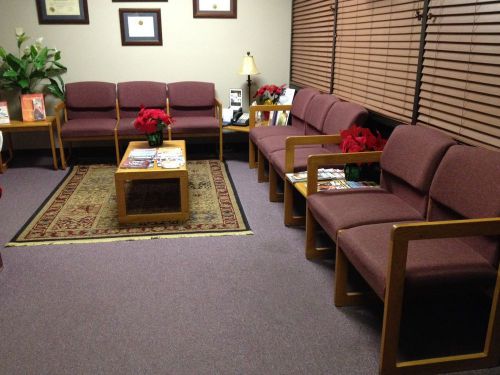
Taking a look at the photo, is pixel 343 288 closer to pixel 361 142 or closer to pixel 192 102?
pixel 361 142

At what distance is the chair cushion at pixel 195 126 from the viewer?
4.77m

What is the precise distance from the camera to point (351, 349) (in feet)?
6.65

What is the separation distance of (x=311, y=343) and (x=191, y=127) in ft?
10.3

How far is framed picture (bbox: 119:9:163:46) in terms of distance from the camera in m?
5.07

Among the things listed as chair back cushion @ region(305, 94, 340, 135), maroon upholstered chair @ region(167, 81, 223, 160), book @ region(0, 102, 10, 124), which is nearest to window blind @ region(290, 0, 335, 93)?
chair back cushion @ region(305, 94, 340, 135)

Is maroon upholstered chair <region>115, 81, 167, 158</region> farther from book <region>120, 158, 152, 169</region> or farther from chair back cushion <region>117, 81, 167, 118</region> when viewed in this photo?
book <region>120, 158, 152, 169</region>

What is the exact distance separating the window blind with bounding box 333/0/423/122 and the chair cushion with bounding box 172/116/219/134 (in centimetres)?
142

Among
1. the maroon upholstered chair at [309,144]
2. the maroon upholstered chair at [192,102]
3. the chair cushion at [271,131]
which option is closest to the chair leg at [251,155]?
the chair cushion at [271,131]

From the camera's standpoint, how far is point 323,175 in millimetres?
3066

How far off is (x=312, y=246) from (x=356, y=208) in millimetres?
543

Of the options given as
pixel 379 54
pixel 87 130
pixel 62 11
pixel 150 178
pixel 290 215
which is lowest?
pixel 290 215

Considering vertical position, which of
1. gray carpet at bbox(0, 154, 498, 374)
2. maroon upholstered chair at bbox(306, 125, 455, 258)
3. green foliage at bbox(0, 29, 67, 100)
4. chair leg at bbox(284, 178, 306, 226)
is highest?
green foliage at bbox(0, 29, 67, 100)

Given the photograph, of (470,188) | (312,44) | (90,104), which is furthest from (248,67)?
(470,188)

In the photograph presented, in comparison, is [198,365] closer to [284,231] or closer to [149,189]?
[284,231]
